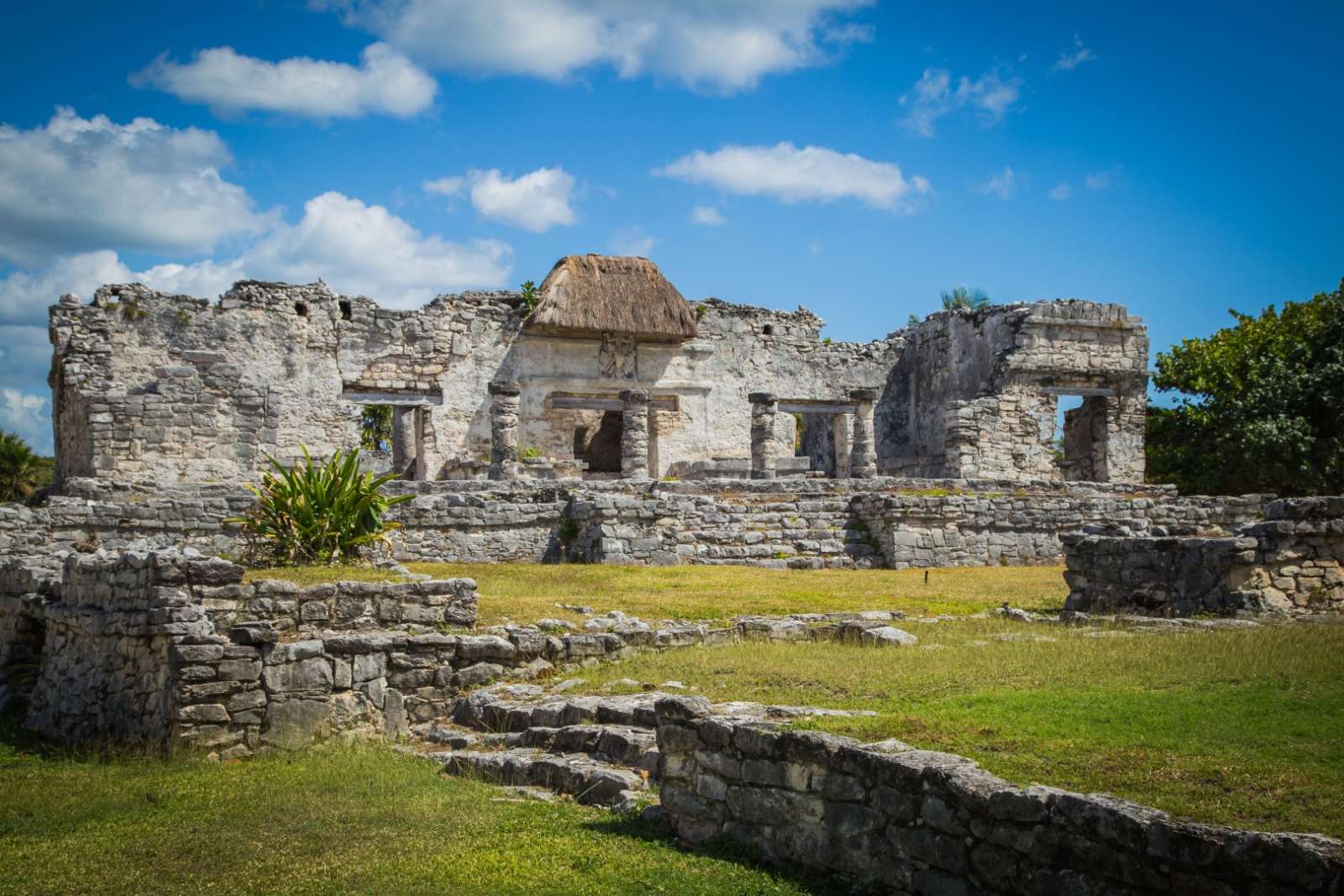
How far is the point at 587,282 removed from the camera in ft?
87.1

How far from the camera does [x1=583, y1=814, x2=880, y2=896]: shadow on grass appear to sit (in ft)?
15.6

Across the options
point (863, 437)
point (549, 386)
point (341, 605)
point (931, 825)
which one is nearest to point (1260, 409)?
point (863, 437)

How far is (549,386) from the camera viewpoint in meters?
26.2

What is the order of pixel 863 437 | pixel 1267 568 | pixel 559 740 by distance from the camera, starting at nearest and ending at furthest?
pixel 559 740
pixel 1267 568
pixel 863 437

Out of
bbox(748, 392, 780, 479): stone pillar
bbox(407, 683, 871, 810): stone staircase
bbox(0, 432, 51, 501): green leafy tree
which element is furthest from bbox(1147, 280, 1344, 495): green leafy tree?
bbox(0, 432, 51, 501): green leafy tree

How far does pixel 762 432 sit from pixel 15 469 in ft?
54.3

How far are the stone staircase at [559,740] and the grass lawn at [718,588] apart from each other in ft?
5.32

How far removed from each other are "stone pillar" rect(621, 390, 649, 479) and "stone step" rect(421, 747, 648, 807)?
17.0 metres

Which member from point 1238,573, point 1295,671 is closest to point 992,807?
point 1295,671

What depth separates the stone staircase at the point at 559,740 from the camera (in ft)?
20.5

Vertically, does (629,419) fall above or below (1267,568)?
above

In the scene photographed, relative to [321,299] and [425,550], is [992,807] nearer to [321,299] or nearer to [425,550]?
[425,550]

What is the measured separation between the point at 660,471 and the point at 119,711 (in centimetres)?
1950

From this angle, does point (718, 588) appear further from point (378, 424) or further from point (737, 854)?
point (378, 424)
